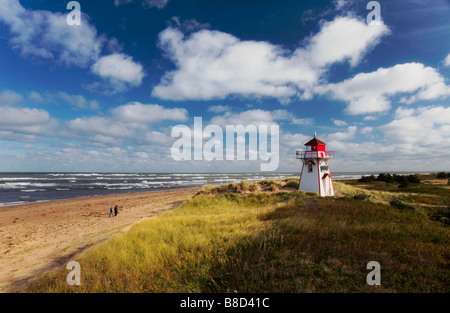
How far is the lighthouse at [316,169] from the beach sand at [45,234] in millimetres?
18348

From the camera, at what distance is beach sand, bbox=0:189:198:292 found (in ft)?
32.3

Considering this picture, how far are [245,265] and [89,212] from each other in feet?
77.8

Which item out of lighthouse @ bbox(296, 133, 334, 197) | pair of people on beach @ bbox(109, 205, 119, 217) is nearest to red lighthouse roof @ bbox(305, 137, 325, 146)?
lighthouse @ bbox(296, 133, 334, 197)

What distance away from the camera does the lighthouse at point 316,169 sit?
24.1 metres

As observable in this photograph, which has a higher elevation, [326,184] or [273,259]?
[326,184]

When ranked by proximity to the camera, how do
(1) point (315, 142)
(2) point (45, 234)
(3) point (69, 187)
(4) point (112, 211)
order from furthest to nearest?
(3) point (69, 187), (1) point (315, 142), (4) point (112, 211), (2) point (45, 234)

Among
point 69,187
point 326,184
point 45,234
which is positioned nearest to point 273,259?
point 45,234

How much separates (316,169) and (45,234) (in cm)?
2499

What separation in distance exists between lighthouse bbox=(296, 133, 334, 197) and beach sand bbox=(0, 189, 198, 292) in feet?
60.2

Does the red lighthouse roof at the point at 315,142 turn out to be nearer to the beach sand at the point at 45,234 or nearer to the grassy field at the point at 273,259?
the grassy field at the point at 273,259

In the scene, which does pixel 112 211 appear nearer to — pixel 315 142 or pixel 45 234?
pixel 45 234

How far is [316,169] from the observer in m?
24.3

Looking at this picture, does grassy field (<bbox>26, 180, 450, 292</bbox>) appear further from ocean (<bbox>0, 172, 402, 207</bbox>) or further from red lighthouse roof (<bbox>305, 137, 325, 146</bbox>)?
ocean (<bbox>0, 172, 402, 207</bbox>)
